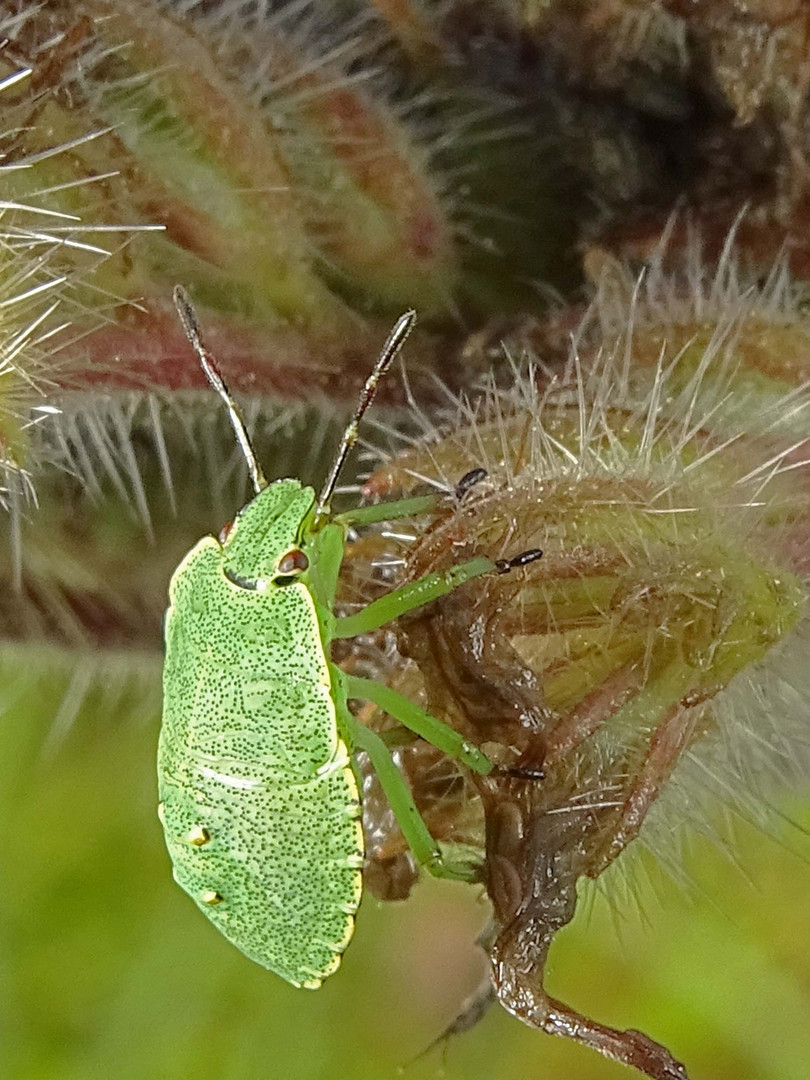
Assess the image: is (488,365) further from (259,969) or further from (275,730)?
(259,969)

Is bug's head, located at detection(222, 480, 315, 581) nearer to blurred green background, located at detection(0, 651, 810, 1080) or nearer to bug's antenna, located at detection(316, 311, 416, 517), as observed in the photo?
bug's antenna, located at detection(316, 311, 416, 517)

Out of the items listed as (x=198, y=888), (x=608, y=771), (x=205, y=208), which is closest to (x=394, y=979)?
(x=198, y=888)

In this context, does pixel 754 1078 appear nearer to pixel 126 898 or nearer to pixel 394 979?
pixel 394 979

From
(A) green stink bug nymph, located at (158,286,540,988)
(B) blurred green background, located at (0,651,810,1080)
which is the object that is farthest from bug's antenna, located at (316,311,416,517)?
(B) blurred green background, located at (0,651,810,1080)

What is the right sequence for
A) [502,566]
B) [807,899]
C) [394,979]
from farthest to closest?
[394,979] < [807,899] < [502,566]

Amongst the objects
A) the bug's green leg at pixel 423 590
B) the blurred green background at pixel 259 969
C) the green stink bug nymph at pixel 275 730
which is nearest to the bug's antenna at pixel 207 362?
A: the green stink bug nymph at pixel 275 730
